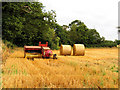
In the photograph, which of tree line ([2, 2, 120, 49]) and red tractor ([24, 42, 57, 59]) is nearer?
red tractor ([24, 42, 57, 59])

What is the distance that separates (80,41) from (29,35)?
66.3 ft

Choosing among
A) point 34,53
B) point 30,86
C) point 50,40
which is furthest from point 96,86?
point 50,40

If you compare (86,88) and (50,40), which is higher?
(50,40)

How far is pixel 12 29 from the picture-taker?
18.3 m

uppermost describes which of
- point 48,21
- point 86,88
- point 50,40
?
point 48,21

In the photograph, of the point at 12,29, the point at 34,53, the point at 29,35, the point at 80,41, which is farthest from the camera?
the point at 80,41

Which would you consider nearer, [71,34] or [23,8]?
[23,8]

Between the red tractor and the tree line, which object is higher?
the tree line

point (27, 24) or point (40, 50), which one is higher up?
point (27, 24)

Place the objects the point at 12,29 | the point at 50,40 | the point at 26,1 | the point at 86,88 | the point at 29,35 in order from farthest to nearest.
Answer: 1. the point at 50,40
2. the point at 29,35
3. the point at 26,1
4. the point at 12,29
5. the point at 86,88

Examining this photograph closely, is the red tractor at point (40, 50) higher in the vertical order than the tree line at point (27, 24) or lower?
lower

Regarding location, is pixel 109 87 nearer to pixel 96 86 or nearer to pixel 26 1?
pixel 96 86

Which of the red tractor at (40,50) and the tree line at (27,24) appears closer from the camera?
the red tractor at (40,50)

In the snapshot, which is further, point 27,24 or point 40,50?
point 27,24
